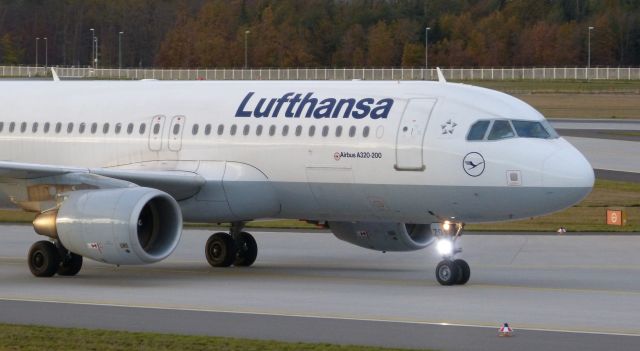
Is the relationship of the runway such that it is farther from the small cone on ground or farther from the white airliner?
the white airliner

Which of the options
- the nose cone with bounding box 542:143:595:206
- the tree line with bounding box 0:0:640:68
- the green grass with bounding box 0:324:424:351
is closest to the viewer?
the green grass with bounding box 0:324:424:351

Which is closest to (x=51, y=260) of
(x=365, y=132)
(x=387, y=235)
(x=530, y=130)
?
(x=365, y=132)

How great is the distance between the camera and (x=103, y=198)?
24.8 metres

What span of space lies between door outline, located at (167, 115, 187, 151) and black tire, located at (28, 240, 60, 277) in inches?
116

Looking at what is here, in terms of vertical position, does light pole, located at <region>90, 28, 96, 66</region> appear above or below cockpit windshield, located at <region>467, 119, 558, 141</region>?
above

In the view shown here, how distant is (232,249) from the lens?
28.7 meters

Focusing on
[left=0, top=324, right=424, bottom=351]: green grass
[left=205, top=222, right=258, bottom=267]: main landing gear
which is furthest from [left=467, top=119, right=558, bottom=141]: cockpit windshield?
[left=0, top=324, right=424, bottom=351]: green grass

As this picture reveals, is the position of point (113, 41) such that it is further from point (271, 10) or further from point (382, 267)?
point (382, 267)

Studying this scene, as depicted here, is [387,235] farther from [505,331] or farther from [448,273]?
[505,331]

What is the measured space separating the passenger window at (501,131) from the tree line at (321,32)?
92260mm

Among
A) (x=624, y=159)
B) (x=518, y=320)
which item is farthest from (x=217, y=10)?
(x=518, y=320)

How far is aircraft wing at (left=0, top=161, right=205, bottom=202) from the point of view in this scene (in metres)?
25.6

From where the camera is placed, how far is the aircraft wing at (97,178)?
25.6 metres

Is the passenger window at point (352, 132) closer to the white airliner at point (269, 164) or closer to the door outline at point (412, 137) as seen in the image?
the white airliner at point (269, 164)
